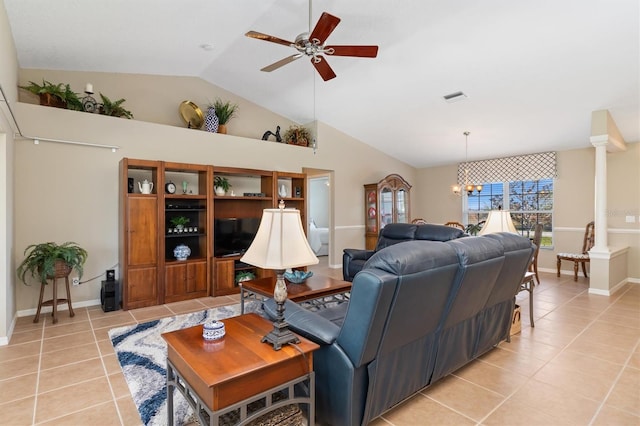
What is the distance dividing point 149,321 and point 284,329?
2736mm

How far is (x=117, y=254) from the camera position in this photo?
4.56m

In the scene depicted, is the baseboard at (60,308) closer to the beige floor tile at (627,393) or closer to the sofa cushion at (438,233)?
the sofa cushion at (438,233)

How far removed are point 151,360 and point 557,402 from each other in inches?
120

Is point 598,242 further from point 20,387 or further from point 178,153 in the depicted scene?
point 20,387

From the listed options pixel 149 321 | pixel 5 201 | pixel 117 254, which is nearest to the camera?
pixel 5 201

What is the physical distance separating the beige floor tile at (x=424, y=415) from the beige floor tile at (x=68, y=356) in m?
2.57

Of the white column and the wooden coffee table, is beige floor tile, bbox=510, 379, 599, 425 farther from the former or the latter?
the white column

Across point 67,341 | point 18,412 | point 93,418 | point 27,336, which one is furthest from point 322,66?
point 27,336

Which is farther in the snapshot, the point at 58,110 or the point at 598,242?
the point at 598,242

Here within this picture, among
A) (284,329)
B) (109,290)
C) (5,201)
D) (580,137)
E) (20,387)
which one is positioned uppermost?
→ (580,137)

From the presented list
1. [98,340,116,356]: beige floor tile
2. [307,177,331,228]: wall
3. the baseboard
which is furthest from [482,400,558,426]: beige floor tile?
[307,177,331,228]: wall

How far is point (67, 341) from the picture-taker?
319 centimetres

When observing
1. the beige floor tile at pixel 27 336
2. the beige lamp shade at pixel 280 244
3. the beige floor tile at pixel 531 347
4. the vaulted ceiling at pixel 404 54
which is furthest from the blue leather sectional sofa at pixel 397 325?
the beige floor tile at pixel 27 336

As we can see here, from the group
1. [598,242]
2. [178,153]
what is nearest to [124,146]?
[178,153]
